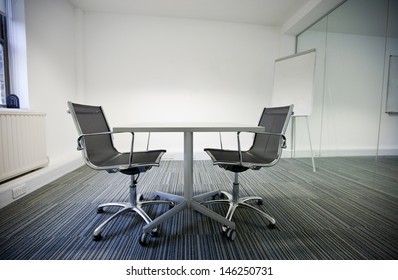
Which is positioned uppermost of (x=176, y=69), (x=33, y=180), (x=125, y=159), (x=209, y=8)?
(x=209, y=8)

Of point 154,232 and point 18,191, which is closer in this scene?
point 154,232

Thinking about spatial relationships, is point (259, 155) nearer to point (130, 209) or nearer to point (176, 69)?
point (130, 209)

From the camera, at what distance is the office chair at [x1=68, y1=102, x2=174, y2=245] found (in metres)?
1.29

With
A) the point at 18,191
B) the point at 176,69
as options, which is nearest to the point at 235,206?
the point at 18,191

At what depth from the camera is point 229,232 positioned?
129 centimetres

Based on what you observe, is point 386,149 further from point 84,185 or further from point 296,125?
point 84,185

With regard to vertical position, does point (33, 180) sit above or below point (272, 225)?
above

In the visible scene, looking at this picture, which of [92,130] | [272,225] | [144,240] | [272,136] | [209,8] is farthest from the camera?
[209,8]

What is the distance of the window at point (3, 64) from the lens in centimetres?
212

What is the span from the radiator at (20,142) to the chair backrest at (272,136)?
236 cm

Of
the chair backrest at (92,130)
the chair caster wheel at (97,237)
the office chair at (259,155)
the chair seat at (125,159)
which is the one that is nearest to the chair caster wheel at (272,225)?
the office chair at (259,155)

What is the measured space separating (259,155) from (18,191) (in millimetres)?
2359

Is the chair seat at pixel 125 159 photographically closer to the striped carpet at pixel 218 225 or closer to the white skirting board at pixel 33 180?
the striped carpet at pixel 218 225

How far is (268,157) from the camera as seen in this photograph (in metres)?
1.62
